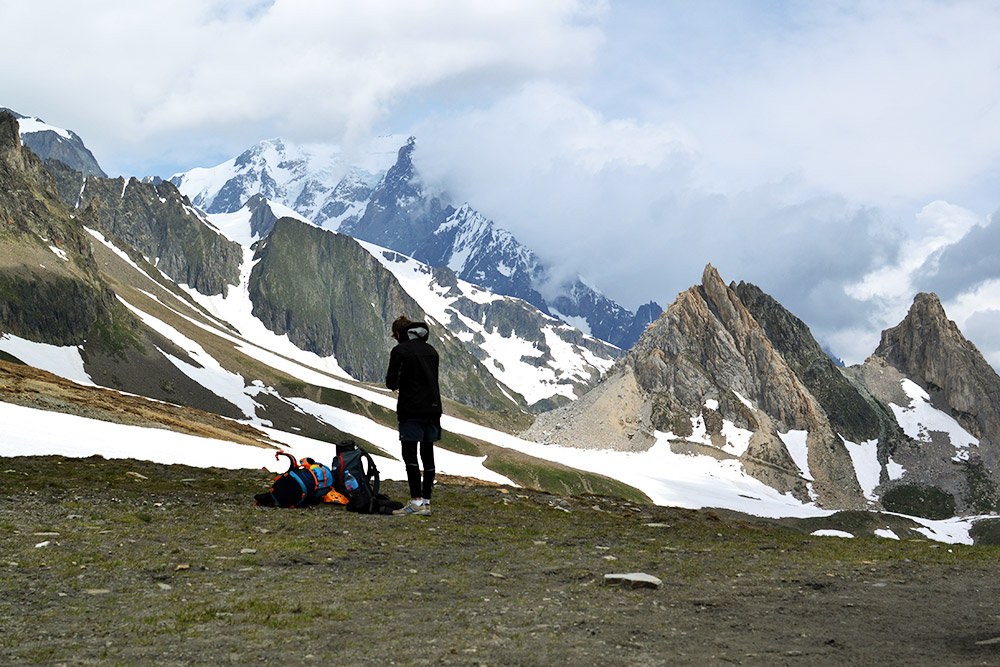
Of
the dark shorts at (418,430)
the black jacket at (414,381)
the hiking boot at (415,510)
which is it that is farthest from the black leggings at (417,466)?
the black jacket at (414,381)

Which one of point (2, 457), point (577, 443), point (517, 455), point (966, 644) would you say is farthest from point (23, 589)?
point (577, 443)

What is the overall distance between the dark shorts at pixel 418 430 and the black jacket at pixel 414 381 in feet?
0.40

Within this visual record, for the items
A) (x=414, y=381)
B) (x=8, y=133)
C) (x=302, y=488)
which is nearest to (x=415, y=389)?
(x=414, y=381)

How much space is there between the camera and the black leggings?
60.2 feet

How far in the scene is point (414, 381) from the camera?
18172mm

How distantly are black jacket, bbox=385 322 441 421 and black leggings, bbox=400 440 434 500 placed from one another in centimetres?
73

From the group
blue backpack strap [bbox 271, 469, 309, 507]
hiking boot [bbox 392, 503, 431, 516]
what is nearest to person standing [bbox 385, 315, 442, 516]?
hiking boot [bbox 392, 503, 431, 516]

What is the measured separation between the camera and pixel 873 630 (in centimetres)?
937

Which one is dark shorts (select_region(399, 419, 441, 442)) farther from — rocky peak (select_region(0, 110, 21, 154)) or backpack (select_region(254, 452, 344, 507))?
rocky peak (select_region(0, 110, 21, 154))

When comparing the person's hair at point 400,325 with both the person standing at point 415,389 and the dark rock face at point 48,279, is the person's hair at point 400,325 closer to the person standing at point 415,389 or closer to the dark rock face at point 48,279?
the person standing at point 415,389

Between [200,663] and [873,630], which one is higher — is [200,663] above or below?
below

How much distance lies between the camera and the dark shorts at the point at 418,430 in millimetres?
18078

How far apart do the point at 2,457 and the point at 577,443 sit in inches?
6645

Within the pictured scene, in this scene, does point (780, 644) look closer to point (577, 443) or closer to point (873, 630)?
point (873, 630)
